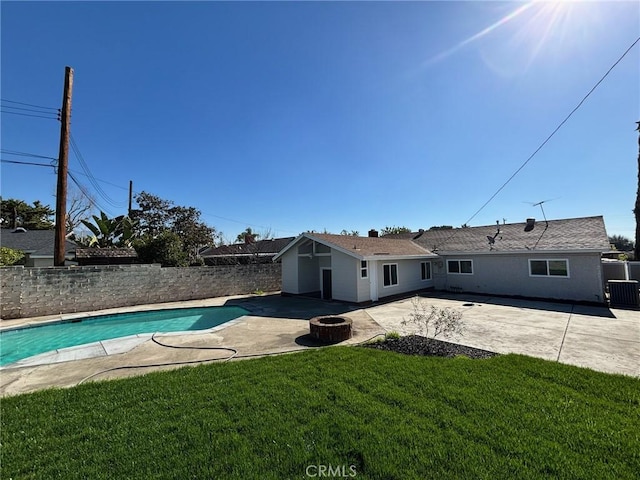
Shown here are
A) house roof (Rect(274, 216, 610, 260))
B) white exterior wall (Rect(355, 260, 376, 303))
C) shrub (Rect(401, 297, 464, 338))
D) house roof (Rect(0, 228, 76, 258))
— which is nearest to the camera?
shrub (Rect(401, 297, 464, 338))

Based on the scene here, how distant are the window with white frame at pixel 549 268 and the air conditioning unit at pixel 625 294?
1.63 m

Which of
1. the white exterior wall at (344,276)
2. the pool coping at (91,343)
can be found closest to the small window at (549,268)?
the white exterior wall at (344,276)

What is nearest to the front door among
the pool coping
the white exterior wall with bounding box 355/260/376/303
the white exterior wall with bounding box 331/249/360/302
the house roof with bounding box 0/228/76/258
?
the white exterior wall with bounding box 331/249/360/302

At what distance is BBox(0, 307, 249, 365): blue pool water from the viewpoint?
28.4 feet

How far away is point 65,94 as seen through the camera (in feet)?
40.6

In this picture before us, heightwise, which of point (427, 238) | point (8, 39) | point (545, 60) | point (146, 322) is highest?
point (8, 39)

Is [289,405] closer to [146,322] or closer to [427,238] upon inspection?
[146,322]

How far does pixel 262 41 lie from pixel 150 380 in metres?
10.8

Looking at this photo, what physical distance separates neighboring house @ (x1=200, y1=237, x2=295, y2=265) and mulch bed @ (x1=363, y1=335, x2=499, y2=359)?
56.5ft

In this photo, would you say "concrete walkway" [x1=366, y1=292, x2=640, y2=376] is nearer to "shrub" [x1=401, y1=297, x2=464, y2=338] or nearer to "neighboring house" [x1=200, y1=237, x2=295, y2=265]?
"shrub" [x1=401, y1=297, x2=464, y2=338]

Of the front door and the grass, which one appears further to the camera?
the front door

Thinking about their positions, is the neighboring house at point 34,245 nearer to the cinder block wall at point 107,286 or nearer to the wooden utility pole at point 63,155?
the wooden utility pole at point 63,155

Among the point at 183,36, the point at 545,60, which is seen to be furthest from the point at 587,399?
the point at 183,36

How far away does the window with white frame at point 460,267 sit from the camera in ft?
53.9
